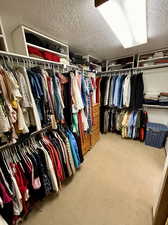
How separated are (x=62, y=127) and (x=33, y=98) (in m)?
0.65

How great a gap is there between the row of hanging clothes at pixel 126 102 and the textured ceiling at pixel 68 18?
990mm

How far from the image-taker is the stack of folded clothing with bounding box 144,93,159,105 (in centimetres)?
252

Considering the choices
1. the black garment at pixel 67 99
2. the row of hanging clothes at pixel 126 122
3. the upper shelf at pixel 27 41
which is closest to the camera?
the upper shelf at pixel 27 41

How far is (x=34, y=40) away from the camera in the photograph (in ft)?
4.76

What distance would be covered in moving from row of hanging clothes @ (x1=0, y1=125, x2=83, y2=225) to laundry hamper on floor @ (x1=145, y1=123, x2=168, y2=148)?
1822 mm

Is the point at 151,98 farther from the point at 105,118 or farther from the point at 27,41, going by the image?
the point at 27,41

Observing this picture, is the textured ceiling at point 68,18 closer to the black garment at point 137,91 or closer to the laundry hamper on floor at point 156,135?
the black garment at point 137,91

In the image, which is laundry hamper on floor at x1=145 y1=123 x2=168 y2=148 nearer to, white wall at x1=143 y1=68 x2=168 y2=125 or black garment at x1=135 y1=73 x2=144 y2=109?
white wall at x1=143 y1=68 x2=168 y2=125

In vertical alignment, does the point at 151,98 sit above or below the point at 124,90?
below

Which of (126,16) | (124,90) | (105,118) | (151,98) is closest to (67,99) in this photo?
(126,16)

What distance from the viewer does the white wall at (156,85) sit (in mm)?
2596

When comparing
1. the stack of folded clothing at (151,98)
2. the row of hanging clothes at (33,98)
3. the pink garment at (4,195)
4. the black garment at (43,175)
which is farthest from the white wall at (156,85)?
the pink garment at (4,195)

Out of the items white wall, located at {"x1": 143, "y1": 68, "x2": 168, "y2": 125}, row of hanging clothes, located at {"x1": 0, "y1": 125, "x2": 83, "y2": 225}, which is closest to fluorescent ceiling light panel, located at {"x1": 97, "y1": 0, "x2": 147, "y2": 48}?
white wall, located at {"x1": 143, "y1": 68, "x2": 168, "y2": 125}

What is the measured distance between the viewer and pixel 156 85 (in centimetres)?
271
